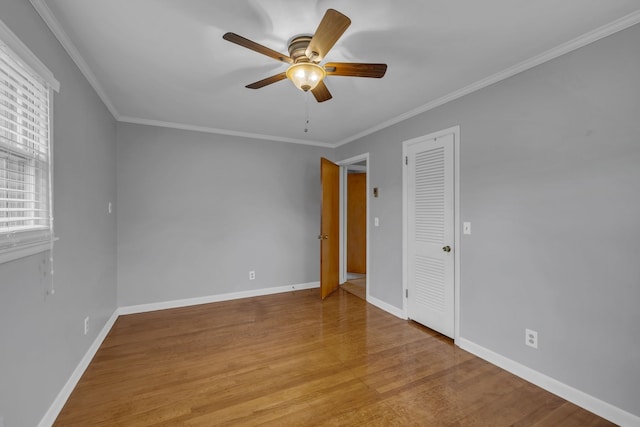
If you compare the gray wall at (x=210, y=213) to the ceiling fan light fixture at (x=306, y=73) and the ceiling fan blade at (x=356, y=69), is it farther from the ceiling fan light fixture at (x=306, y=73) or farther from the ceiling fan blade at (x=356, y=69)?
the ceiling fan blade at (x=356, y=69)

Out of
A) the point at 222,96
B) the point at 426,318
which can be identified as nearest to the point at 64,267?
the point at 222,96

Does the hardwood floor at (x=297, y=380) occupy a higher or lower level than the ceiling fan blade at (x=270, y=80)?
lower

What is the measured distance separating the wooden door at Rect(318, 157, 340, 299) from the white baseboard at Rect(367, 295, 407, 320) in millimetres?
677

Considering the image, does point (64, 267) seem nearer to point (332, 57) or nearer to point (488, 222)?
point (332, 57)

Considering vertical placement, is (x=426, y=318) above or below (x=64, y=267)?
below

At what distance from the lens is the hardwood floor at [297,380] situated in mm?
1740

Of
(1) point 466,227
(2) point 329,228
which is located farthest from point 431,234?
(2) point 329,228

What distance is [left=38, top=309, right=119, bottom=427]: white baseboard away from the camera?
1.62m

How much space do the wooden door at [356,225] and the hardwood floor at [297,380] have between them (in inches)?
99.1

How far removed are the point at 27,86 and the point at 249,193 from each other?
2733 mm

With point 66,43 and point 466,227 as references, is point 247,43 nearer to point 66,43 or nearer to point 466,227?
point 66,43

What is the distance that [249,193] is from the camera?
13.4ft

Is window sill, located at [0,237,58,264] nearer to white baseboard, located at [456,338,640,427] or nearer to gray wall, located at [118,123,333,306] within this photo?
gray wall, located at [118,123,333,306]

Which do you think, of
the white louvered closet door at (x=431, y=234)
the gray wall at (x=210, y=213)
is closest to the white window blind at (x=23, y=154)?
the gray wall at (x=210, y=213)
